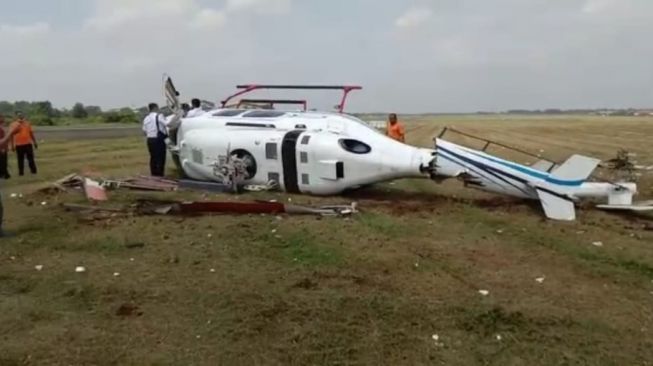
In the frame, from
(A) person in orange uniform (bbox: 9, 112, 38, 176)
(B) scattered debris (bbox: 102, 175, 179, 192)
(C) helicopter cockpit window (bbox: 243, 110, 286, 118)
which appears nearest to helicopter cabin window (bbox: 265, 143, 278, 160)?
(C) helicopter cockpit window (bbox: 243, 110, 286, 118)

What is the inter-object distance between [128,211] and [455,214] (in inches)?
223

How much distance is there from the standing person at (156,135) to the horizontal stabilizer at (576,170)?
30.2 feet

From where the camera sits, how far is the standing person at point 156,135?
14.9 meters

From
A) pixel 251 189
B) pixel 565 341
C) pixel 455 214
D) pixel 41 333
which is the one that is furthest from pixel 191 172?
pixel 565 341

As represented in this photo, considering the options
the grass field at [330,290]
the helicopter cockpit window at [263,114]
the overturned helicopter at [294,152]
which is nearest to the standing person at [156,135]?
the overturned helicopter at [294,152]

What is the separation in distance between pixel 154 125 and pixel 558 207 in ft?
31.1

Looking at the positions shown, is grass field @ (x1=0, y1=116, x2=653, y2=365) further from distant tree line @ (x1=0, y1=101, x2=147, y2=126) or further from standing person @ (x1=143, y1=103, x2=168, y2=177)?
distant tree line @ (x1=0, y1=101, x2=147, y2=126)

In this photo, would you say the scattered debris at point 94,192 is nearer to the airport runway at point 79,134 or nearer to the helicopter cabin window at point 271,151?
the helicopter cabin window at point 271,151

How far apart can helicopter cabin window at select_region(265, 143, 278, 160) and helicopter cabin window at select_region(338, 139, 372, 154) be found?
56.5 inches

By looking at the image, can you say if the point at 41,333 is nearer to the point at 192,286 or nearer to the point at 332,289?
the point at 192,286

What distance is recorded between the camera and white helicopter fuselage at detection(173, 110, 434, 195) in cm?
1161

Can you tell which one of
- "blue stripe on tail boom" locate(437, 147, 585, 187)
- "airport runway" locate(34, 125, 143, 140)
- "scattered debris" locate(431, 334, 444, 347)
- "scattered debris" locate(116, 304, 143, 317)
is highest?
"blue stripe on tail boom" locate(437, 147, 585, 187)

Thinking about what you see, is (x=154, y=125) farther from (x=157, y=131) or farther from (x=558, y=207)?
(x=558, y=207)

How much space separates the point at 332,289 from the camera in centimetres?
654
